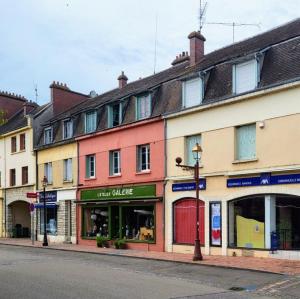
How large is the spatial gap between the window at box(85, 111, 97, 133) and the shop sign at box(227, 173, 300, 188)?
11.0 m

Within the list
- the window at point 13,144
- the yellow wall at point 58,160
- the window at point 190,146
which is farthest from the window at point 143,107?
the window at point 13,144

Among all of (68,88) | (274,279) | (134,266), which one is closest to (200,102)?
(134,266)

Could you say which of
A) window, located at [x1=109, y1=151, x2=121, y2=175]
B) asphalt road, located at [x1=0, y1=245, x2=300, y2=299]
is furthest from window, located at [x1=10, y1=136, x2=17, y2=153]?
asphalt road, located at [x1=0, y1=245, x2=300, y2=299]

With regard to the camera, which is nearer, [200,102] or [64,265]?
[64,265]

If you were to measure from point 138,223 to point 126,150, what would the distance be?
3.68m

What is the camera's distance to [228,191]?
836 inches

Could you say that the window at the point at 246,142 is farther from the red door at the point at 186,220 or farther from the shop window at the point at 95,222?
the shop window at the point at 95,222

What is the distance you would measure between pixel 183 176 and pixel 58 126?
12958 mm

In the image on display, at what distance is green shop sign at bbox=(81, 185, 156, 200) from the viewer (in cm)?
2519

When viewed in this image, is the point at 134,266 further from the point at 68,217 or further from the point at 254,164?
the point at 68,217

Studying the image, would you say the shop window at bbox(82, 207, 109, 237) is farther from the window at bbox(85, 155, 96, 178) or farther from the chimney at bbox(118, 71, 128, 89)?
the chimney at bbox(118, 71, 128, 89)

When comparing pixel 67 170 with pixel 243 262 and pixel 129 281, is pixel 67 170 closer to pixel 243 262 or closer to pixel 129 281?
pixel 243 262

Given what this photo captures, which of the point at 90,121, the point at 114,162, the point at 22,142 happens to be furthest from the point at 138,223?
Result: the point at 22,142

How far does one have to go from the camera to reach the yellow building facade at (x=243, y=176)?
62.5 feet
